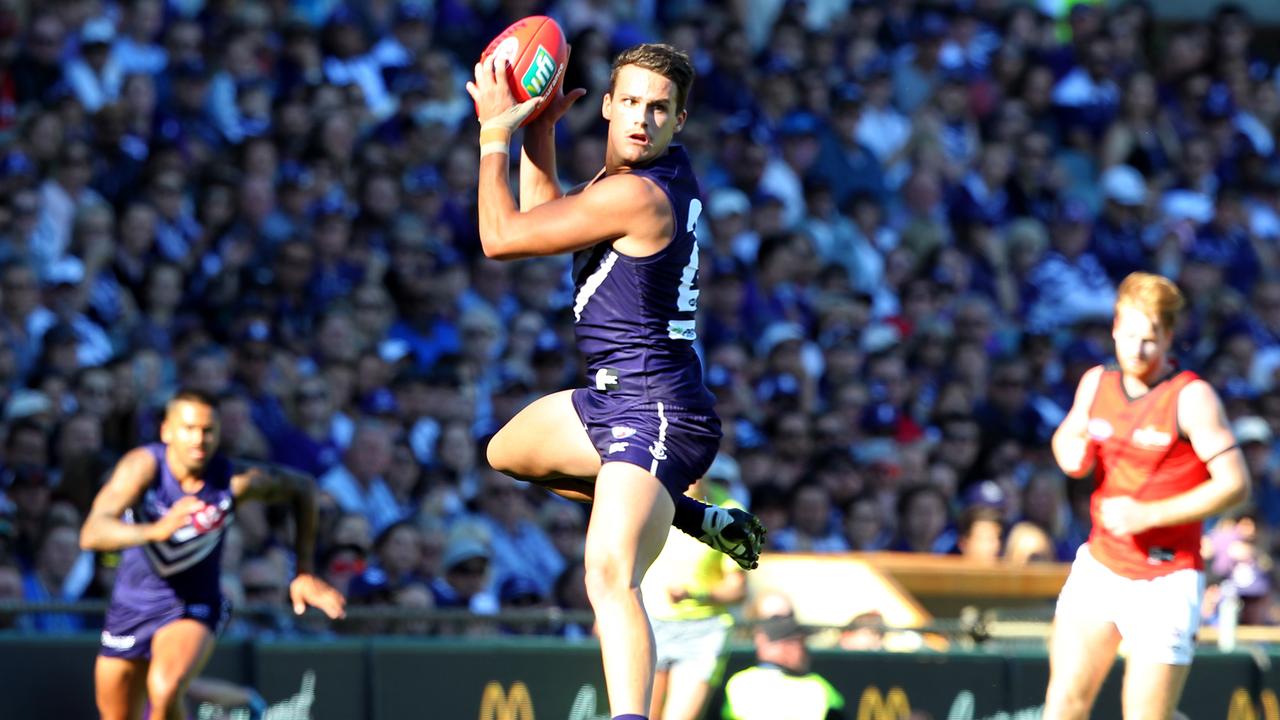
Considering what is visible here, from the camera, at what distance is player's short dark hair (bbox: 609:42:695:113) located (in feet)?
21.6

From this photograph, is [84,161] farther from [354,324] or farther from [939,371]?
[939,371]

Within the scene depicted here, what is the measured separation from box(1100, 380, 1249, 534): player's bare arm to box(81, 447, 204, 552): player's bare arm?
163 inches

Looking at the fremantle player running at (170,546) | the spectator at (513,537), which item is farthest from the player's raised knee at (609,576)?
the spectator at (513,537)

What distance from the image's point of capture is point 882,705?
37.0 feet

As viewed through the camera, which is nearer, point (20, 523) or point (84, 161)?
point (20, 523)

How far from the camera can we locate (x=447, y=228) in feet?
47.1

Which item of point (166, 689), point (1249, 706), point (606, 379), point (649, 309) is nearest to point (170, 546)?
point (166, 689)

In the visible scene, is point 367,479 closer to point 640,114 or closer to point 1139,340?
point 1139,340

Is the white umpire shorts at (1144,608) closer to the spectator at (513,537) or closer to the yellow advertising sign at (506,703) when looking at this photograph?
the yellow advertising sign at (506,703)

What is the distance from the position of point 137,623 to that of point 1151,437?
467 centimetres

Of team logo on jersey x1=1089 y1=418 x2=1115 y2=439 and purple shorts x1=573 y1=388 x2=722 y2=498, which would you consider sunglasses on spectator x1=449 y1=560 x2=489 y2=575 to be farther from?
purple shorts x1=573 y1=388 x2=722 y2=498

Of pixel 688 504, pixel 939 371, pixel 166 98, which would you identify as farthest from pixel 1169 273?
pixel 688 504

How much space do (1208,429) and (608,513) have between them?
2796mm

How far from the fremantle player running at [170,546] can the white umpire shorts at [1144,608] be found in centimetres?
351
